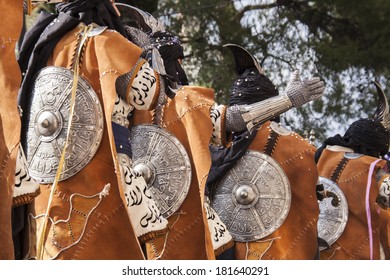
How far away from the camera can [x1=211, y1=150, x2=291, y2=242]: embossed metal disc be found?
7.55 m

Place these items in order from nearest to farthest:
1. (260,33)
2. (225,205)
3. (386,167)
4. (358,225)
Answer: (225,205)
(358,225)
(386,167)
(260,33)

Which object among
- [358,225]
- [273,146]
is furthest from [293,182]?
[358,225]

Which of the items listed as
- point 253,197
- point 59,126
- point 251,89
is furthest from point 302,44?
point 59,126

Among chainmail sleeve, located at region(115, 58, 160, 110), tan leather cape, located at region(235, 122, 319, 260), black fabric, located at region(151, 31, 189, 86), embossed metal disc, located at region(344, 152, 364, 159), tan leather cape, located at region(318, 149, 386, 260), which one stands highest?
chainmail sleeve, located at region(115, 58, 160, 110)

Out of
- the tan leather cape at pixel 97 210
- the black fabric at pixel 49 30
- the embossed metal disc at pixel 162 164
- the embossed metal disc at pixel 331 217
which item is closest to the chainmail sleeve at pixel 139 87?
the tan leather cape at pixel 97 210

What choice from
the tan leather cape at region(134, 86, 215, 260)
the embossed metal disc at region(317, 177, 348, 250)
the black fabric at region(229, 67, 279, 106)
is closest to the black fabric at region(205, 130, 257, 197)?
the black fabric at region(229, 67, 279, 106)

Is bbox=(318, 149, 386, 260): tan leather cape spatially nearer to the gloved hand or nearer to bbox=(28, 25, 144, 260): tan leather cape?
the gloved hand

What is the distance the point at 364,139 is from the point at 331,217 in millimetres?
709

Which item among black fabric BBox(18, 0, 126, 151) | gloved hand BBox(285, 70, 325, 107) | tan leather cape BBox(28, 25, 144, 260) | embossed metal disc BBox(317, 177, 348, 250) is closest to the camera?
tan leather cape BBox(28, 25, 144, 260)

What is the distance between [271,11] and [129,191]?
21.3 ft

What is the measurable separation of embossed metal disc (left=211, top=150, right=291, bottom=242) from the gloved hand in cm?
71

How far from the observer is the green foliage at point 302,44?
38.1 feet
